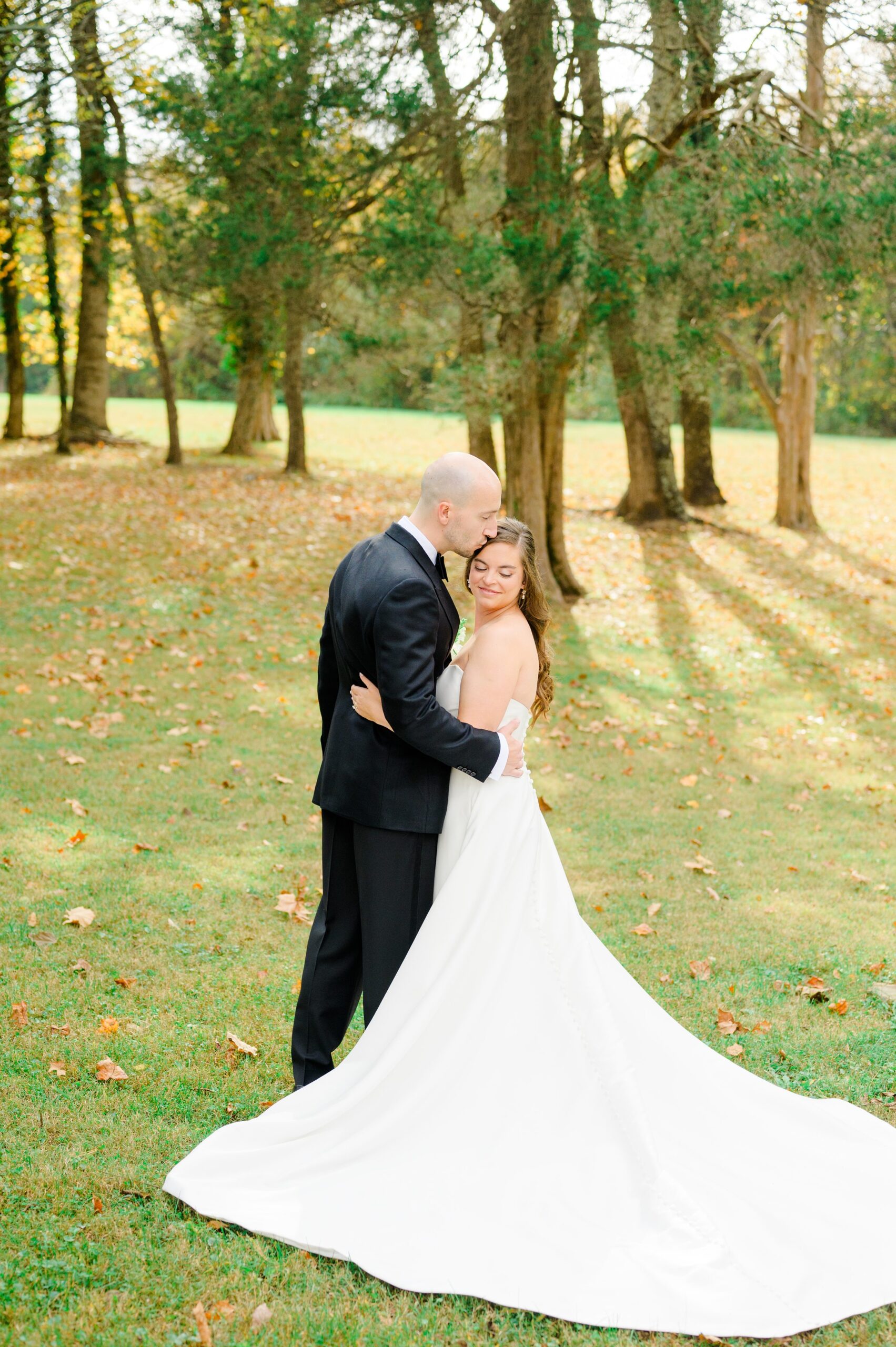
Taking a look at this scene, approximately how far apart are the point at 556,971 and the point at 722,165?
10.2 metres

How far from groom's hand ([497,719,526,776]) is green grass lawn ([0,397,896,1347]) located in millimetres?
1560

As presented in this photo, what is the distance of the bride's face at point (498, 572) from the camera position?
3836 mm

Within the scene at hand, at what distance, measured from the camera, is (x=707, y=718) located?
37.2 ft

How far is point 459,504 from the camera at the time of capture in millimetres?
3717

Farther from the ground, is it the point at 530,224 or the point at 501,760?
the point at 530,224

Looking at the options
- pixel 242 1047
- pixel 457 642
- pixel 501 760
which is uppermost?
pixel 457 642

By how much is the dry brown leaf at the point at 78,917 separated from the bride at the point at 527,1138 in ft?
7.31

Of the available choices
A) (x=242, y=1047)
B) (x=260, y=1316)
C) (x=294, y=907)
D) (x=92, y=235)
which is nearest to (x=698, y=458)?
(x=92, y=235)

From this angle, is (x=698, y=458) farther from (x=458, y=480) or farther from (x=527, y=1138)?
(x=527, y=1138)

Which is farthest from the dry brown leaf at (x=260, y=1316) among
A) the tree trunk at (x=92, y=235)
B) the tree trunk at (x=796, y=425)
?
the tree trunk at (x=796, y=425)

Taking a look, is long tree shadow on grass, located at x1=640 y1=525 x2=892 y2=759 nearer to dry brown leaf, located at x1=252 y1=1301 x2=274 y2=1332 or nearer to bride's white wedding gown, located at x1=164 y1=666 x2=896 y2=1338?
bride's white wedding gown, located at x1=164 y1=666 x2=896 y2=1338

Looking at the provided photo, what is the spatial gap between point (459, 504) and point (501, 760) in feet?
2.75

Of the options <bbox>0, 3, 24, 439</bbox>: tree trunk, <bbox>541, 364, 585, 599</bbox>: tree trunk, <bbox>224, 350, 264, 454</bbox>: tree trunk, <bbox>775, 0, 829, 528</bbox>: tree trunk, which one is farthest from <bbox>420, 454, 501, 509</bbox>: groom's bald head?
<bbox>224, 350, 264, 454</bbox>: tree trunk

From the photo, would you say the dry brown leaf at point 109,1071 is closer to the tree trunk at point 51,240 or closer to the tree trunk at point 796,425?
the tree trunk at point 51,240
